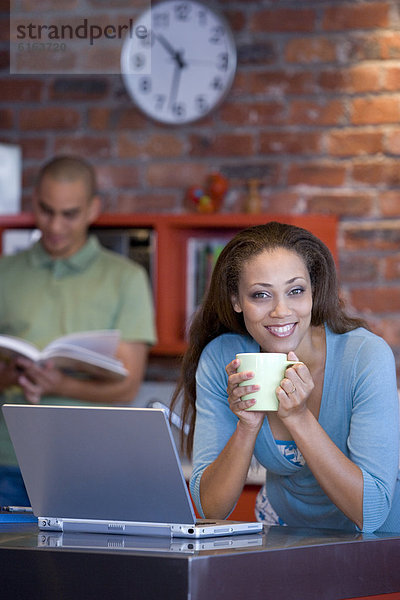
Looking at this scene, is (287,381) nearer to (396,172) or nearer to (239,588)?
(239,588)

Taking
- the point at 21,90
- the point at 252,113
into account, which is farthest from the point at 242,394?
the point at 21,90

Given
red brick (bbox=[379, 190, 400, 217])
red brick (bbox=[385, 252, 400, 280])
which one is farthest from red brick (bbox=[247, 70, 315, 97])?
red brick (bbox=[385, 252, 400, 280])

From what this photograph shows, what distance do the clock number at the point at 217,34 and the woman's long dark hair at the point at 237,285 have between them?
1.93 m

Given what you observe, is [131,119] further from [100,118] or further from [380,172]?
[380,172]

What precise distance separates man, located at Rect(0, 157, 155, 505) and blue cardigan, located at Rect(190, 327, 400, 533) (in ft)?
4.37

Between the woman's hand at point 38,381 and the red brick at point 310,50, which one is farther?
the red brick at point 310,50

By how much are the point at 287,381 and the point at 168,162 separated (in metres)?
2.31

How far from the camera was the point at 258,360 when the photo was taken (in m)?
1.37

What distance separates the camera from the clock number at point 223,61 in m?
3.45

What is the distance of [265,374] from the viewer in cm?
137

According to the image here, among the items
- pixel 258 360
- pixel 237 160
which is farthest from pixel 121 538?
pixel 237 160

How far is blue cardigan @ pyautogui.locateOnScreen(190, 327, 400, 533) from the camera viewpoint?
1.44 meters

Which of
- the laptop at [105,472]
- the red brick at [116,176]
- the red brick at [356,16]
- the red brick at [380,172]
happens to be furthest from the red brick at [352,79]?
the laptop at [105,472]

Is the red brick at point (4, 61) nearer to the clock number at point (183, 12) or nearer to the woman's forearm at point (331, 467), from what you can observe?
the clock number at point (183, 12)
